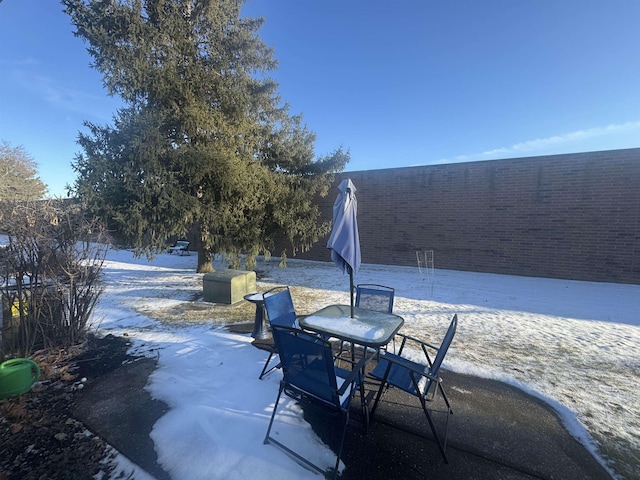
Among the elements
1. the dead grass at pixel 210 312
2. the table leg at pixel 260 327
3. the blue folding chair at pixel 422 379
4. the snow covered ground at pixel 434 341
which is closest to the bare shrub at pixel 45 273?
the snow covered ground at pixel 434 341

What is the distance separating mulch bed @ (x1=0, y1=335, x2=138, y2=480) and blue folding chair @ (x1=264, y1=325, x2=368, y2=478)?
1.33 meters

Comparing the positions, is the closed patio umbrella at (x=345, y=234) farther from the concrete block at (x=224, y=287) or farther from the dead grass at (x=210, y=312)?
the concrete block at (x=224, y=287)

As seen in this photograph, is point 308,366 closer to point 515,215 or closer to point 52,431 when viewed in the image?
point 52,431

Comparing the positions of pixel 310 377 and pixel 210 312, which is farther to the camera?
pixel 210 312

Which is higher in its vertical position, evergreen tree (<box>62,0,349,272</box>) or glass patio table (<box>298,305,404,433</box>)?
evergreen tree (<box>62,0,349,272</box>)

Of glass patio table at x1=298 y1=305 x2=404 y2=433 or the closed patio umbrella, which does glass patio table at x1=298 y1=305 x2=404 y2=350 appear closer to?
glass patio table at x1=298 y1=305 x2=404 y2=433

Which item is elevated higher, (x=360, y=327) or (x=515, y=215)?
(x=515, y=215)

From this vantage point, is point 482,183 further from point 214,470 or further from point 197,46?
point 214,470

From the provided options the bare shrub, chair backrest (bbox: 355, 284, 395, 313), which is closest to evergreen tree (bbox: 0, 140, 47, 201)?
the bare shrub

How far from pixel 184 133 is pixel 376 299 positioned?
6.57m

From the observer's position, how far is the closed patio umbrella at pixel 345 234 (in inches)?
115

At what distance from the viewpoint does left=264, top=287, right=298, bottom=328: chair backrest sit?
3303mm

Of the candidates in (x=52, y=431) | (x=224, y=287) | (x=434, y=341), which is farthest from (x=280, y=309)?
(x=224, y=287)

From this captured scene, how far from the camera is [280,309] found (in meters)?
3.50
